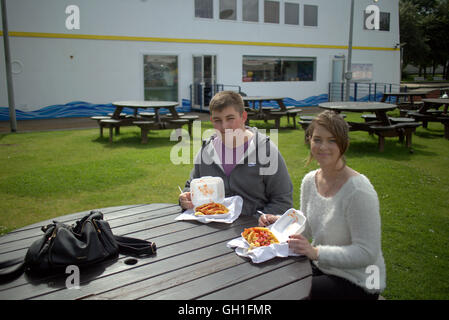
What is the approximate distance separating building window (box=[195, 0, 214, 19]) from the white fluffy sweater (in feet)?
53.5

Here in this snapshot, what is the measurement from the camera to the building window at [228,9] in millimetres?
17531

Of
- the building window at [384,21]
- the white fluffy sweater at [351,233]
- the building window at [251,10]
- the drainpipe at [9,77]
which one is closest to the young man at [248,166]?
the white fluffy sweater at [351,233]

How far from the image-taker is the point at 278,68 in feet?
63.9

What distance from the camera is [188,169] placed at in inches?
286

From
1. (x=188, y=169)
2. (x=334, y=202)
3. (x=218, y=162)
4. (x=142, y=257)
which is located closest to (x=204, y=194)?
(x=218, y=162)

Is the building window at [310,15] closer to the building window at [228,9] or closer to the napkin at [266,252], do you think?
the building window at [228,9]

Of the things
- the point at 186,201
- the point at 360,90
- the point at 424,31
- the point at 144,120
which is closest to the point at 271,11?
the point at 360,90

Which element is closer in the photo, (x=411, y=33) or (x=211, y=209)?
(x=211, y=209)

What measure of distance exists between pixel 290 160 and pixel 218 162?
203 inches

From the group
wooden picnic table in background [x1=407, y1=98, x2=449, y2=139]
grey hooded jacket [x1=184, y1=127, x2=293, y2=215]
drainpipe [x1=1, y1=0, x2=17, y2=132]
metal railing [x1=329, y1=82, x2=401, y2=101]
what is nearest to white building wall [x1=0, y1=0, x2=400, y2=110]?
metal railing [x1=329, y1=82, x2=401, y2=101]

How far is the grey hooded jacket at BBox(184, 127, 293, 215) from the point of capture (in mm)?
2682

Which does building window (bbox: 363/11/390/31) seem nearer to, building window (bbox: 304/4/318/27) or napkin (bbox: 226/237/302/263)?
building window (bbox: 304/4/318/27)

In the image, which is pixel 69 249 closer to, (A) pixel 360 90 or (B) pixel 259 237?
(B) pixel 259 237

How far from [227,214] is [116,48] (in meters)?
14.6
